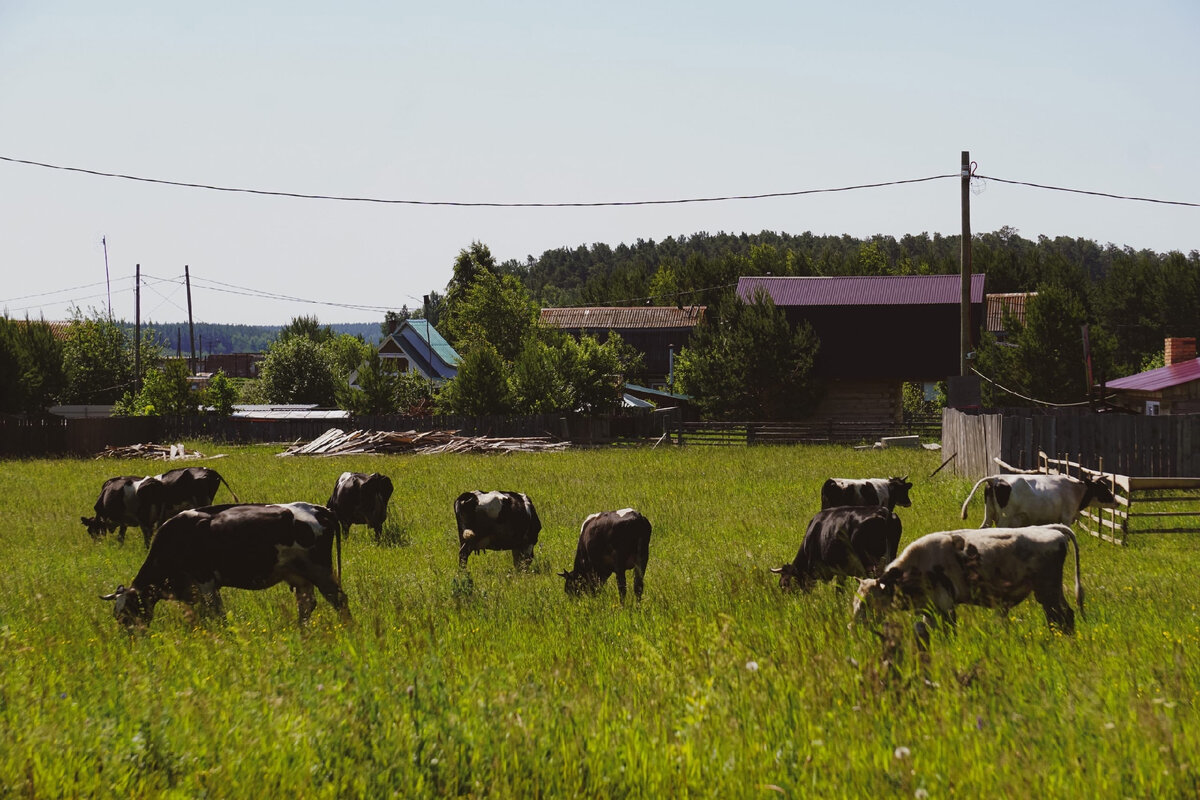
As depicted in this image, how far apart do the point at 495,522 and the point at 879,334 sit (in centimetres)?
4252

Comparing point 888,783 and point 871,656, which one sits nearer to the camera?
point 888,783

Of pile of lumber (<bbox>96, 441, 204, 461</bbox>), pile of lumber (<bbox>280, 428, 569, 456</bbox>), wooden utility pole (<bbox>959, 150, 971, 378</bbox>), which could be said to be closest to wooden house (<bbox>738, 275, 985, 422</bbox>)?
pile of lumber (<bbox>280, 428, 569, 456</bbox>)

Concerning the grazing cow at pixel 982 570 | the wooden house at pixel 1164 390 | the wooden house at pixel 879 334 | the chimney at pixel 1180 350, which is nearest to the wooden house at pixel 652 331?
the wooden house at pixel 879 334

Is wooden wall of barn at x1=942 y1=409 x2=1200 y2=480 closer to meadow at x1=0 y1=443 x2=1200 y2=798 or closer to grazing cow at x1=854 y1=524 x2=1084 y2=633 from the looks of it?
meadow at x1=0 y1=443 x2=1200 y2=798

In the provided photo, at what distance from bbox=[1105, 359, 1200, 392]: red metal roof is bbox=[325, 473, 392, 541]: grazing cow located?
28.9 m

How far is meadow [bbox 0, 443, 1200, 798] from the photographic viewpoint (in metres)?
5.11

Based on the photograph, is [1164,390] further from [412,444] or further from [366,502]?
[366,502]

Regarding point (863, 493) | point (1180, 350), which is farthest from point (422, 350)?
point (863, 493)

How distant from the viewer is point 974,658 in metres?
7.29

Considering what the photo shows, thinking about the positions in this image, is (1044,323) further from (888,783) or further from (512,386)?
(888,783)

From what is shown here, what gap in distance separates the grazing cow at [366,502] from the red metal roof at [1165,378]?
2886cm

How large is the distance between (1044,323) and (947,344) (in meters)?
5.84

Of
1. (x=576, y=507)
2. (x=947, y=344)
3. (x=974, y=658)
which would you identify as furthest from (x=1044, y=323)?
(x=974, y=658)

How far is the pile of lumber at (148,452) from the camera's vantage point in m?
43.3
